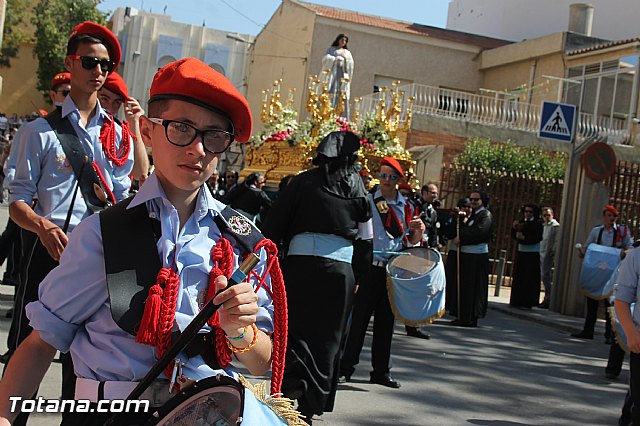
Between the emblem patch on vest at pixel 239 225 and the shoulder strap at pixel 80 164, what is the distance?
2051 mm

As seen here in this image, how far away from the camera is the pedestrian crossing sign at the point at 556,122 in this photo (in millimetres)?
15750

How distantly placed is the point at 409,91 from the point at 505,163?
5241 millimetres

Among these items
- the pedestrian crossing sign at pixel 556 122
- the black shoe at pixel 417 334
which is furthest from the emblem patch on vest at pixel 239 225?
the pedestrian crossing sign at pixel 556 122

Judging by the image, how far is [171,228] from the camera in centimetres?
270

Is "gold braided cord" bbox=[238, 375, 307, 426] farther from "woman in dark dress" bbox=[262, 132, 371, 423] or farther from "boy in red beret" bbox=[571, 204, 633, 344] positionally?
"boy in red beret" bbox=[571, 204, 633, 344]

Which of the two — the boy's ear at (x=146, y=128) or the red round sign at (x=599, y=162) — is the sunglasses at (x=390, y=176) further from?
the red round sign at (x=599, y=162)

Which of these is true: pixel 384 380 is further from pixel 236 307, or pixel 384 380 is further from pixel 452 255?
pixel 452 255

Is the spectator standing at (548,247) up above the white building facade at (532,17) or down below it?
below

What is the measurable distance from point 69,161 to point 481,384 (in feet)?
19.3

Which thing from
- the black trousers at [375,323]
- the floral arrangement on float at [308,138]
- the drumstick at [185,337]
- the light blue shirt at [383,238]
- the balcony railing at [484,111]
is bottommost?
the black trousers at [375,323]

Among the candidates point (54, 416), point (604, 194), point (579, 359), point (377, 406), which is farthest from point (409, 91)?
point (54, 416)

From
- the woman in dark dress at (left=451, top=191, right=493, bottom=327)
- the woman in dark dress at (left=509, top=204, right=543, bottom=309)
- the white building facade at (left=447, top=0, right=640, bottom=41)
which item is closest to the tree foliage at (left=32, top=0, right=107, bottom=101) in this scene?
the white building facade at (left=447, top=0, right=640, bottom=41)

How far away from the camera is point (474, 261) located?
15.3m

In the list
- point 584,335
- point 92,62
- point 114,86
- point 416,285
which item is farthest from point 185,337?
point 584,335
